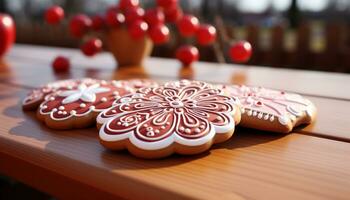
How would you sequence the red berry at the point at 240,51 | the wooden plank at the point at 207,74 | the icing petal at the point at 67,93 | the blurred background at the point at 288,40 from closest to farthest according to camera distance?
the icing petal at the point at 67,93 → the wooden plank at the point at 207,74 → the red berry at the point at 240,51 → the blurred background at the point at 288,40

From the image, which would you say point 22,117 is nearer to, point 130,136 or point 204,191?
point 130,136

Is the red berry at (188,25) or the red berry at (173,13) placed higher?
the red berry at (173,13)

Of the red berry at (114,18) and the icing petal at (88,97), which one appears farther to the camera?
the red berry at (114,18)

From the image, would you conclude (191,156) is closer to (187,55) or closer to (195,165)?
(195,165)

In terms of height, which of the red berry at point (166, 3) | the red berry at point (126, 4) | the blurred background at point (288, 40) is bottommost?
the blurred background at point (288, 40)

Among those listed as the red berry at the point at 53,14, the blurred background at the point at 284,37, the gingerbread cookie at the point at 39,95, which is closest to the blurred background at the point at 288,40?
the blurred background at the point at 284,37

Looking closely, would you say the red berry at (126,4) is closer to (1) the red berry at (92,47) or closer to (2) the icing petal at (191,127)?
(1) the red berry at (92,47)

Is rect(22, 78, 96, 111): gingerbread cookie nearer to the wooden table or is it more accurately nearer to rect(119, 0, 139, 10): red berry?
the wooden table

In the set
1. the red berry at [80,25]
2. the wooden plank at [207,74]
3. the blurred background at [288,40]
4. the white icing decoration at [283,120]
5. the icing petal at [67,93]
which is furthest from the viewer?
the blurred background at [288,40]
